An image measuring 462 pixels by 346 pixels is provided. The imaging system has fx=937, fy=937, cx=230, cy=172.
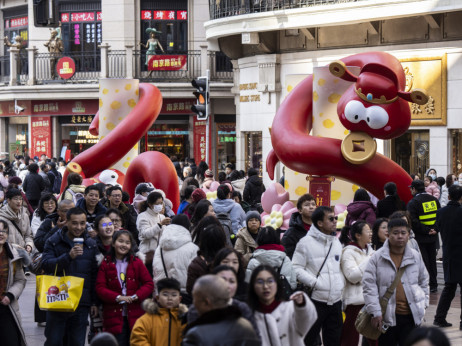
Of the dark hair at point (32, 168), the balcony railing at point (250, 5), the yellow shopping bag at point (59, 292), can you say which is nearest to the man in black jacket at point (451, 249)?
the yellow shopping bag at point (59, 292)

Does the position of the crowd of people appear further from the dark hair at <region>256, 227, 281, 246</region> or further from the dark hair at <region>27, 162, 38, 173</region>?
the dark hair at <region>27, 162, 38, 173</region>

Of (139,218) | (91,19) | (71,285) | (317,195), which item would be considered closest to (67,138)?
(91,19)

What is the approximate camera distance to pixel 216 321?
5.20 metres

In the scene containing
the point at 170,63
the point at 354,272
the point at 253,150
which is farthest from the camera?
the point at 170,63

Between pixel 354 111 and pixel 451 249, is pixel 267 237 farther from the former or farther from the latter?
pixel 354 111

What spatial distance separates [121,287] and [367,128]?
699 centimetres

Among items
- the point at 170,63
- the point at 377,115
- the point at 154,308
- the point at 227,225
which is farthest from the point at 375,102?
the point at 170,63

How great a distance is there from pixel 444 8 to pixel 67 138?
22531mm

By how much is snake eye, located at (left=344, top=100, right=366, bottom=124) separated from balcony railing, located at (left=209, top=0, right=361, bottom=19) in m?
7.63

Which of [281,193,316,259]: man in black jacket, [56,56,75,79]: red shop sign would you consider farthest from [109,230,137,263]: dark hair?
[56,56,75,79]: red shop sign

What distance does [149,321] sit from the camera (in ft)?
23.4

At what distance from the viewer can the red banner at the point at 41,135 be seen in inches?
1500

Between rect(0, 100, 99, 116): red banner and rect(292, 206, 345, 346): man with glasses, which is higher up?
rect(0, 100, 99, 116): red banner

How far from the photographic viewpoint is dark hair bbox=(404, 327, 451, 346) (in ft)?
15.9
